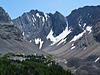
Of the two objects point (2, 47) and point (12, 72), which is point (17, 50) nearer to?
point (2, 47)

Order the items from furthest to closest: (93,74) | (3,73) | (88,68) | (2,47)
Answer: (2,47)
(88,68)
(93,74)
(3,73)

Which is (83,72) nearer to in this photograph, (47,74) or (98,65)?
(98,65)

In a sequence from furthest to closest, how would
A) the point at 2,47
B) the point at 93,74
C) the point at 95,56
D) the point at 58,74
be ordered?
the point at 2,47 < the point at 95,56 < the point at 93,74 < the point at 58,74

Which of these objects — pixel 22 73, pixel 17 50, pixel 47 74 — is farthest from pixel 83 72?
pixel 17 50

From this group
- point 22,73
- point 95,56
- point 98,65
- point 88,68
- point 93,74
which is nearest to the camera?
point 22,73

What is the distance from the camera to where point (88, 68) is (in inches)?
4550

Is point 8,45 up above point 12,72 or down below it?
above

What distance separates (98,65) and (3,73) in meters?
79.8

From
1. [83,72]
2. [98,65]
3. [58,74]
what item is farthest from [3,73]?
[98,65]

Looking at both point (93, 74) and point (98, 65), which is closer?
point (93, 74)

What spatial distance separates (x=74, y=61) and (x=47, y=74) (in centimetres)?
8438

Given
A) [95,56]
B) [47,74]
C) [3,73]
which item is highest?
[95,56]

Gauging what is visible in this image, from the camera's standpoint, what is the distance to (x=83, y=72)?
4377 inches

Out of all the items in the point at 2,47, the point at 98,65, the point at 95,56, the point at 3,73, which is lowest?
the point at 3,73
